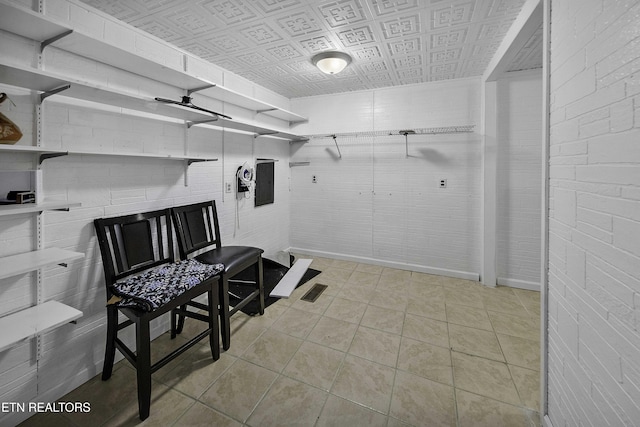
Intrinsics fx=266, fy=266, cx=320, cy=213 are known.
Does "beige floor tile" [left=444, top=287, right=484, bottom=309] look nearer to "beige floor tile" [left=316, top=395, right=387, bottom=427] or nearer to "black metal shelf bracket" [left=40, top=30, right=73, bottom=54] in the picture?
"beige floor tile" [left=316, top=395, right=387, bottom=427]

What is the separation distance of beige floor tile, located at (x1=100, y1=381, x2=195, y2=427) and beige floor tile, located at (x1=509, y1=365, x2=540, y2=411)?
210 centimetres

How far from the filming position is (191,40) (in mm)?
2377

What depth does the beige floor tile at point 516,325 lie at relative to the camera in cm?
235

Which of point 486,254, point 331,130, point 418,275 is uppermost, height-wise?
point 331,130

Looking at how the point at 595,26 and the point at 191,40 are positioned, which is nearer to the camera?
the point at 595,26

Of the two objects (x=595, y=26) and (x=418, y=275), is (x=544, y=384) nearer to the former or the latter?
(x=595, y=26)

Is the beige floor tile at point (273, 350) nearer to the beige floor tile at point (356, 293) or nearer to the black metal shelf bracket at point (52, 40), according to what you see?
the beige floor tile at point (356, 293)

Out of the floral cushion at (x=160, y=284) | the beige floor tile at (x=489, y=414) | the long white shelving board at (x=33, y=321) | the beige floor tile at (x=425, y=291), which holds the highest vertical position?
the floral cushion at (x=160, y=284)

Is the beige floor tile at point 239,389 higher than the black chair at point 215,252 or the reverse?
the reverse

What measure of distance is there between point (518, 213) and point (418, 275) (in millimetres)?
1424

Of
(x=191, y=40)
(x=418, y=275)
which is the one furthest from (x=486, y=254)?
(x=191, y=40)

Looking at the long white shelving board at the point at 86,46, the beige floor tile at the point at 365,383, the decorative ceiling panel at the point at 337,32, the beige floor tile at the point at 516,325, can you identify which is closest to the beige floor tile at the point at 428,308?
the beige floor tile at the point at 516,325

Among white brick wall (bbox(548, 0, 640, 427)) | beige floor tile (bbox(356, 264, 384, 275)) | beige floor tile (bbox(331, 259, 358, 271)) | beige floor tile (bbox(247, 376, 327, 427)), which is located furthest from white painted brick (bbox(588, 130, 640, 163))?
beige floor tile (bbox(331, 259, 358, 271))

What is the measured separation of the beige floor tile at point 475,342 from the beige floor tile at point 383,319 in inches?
17.6
